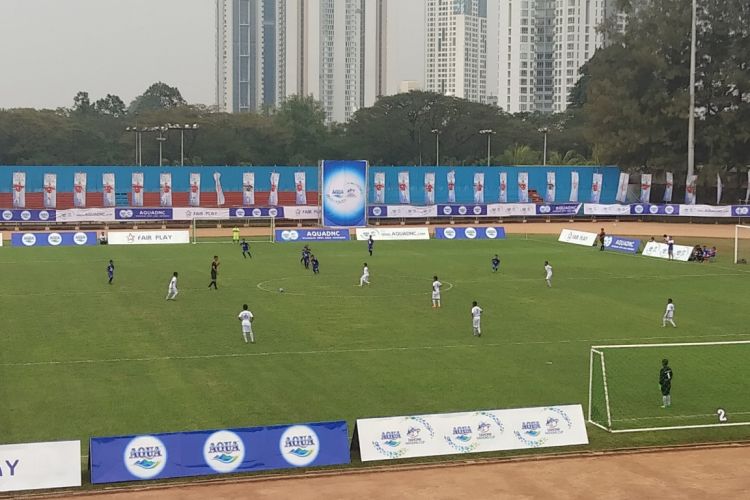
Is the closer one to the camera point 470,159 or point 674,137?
point 674,137

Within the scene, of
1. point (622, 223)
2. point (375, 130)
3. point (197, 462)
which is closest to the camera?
point (197, 462)

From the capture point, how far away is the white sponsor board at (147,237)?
71.5m

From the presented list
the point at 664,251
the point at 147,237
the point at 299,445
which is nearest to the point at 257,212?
the point at 147,237

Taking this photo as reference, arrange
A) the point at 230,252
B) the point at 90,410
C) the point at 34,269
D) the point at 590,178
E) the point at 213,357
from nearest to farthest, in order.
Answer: the point at 90,410 < the point at 213,357 < the point at 34,269 < the point at 230,252 < the point at 590,178

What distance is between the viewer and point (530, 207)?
96.0 meters

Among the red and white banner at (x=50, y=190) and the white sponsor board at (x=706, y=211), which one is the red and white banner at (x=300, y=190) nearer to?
the red and white banner at (x=50, y=190)

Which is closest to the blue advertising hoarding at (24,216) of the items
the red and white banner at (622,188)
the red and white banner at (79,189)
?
the red and white banner at (79,189)

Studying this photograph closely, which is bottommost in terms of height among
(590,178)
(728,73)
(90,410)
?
(90,410)

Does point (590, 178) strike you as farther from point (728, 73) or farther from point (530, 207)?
point (728, 73)

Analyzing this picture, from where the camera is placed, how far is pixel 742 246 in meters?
70.3

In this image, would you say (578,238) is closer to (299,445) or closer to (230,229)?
(230,229)

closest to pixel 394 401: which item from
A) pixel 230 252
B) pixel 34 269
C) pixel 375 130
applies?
pixel 34 269

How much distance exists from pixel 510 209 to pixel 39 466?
7957 centimetres

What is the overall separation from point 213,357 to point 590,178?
258 feet
